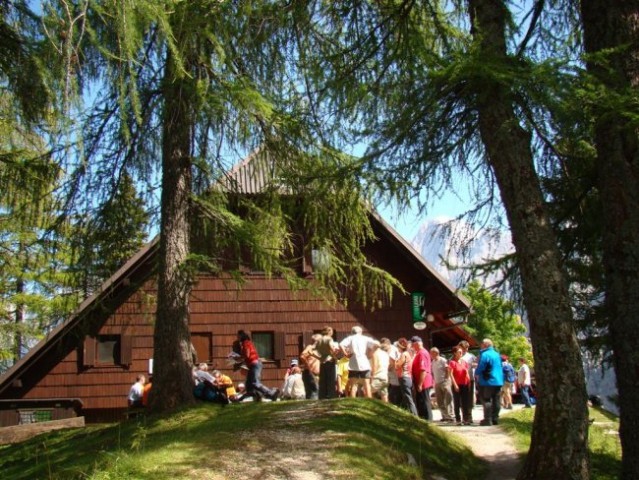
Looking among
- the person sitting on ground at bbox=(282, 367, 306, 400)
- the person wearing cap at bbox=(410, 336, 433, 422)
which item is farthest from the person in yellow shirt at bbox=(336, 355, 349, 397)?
the person wearing cap at bbox=(410, 336, 433, 422)

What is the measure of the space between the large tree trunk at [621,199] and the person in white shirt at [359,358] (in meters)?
5.54

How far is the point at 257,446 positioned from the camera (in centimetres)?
775

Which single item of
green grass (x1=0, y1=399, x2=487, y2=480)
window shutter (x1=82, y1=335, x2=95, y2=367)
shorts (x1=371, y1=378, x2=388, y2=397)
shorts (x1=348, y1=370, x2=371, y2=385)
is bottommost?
green grass (x1=0, y1=399, x2=487, y2=480)

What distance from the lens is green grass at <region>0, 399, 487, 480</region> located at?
702 centimetres

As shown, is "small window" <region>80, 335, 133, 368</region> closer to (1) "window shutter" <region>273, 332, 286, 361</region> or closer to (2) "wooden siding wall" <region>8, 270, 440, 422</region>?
(2) "wooden siding wall" <region>8, 270, 440, 422</region>

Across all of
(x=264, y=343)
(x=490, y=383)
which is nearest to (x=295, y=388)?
(x=264, y=343)

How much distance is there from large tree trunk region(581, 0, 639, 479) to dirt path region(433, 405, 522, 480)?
5.71ft

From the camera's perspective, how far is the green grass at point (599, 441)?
9.05 m

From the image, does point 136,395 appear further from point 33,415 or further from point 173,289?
point 173,289

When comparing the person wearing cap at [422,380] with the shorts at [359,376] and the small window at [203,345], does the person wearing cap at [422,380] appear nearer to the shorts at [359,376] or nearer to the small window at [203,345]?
the shorts at [359,376]

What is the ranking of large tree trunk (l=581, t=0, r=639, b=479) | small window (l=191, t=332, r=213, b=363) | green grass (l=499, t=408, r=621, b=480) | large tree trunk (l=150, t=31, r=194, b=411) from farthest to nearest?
small window (l=191, t=332, r=213, b=363)
large tree trunk (l=150, t=31, r=194, b=411)
green grass (l=499, t=408, r=621, b=480)
large tree trunk (l=581, t=0, r=639, b=479)

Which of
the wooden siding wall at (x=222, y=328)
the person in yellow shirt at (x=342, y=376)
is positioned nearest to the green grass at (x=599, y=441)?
the person in yellow shirt at (x=342, y=376)

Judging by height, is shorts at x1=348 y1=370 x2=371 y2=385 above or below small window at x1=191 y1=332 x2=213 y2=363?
below

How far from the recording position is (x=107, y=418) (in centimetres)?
1927
